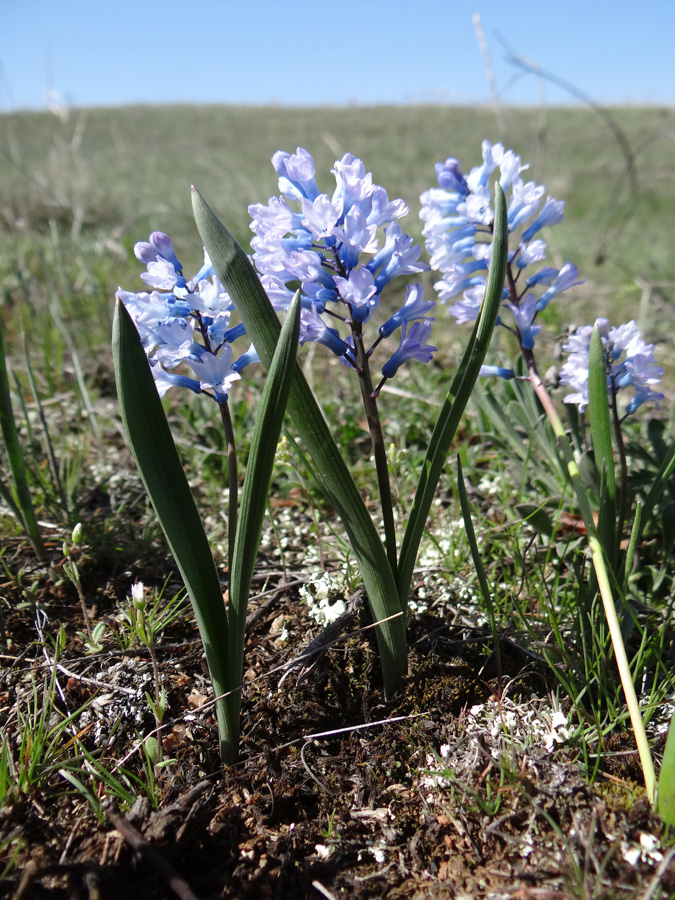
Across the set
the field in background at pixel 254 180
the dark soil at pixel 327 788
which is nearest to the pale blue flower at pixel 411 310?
the dark soil at pixel 327 788

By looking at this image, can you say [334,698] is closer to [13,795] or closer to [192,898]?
[192,898]

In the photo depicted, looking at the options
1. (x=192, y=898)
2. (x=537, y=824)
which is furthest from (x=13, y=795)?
(x=537, y=824)

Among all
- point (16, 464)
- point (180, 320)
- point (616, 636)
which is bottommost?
point (616, 636)

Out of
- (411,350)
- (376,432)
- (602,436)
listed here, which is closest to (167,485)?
(376,432)

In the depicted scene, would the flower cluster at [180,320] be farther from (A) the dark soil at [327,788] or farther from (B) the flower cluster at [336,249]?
(A) the dark soil at [327,788]

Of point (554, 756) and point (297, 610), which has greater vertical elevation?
point (297, 610)

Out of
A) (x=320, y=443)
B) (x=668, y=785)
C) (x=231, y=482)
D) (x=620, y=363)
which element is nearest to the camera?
(x=668, y=785)

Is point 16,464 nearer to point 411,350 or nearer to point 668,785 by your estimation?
point 411,350
